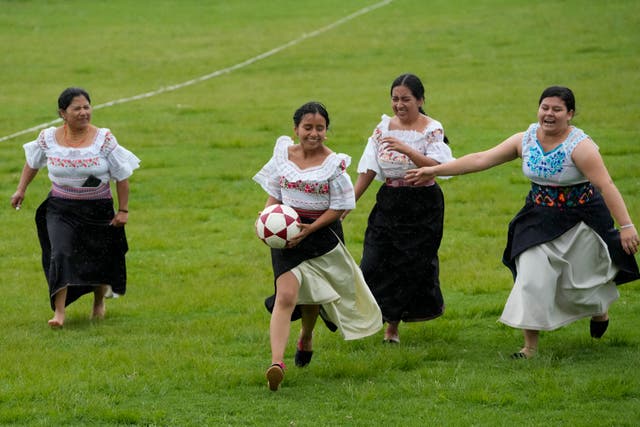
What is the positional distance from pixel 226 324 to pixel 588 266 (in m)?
3.17

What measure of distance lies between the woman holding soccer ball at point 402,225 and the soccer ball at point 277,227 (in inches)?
46.0

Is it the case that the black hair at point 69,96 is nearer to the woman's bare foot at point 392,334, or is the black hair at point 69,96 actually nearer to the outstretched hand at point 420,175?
the outstretched hand at point 420,175

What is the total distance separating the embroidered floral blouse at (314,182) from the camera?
8.38m

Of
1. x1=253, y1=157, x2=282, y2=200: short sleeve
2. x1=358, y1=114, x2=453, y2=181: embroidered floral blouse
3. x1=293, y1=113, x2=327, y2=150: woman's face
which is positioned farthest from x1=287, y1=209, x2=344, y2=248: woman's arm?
x1=358, y1=114, x2=453, y2=181: embroidered floral blouse

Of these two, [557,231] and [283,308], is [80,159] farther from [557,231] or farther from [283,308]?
[557,231]

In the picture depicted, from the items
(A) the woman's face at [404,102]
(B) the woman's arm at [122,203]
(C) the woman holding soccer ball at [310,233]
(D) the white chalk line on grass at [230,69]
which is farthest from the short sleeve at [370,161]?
(D) the white chalk line on grass at [230,69]

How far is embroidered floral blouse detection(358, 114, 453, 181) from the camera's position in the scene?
9227 millimetres

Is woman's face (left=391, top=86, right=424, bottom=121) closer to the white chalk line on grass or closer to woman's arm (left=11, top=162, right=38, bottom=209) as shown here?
woman's arm (left=11, top=162, right=38, bottom=209)

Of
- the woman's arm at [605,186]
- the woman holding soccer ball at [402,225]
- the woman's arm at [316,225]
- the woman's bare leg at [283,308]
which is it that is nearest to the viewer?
the woman's bare leg at [283,308]

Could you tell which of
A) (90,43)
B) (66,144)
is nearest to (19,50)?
(90,43)

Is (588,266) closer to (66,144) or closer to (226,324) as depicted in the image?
(226,324)

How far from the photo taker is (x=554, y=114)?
858cm

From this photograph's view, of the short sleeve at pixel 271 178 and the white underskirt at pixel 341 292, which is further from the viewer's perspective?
the short sleeve at pixel 271 178

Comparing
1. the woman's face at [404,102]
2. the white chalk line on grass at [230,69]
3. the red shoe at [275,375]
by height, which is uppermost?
the white chalk line on grass at [230,69]
